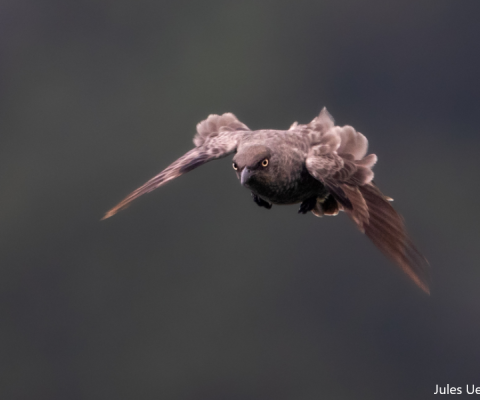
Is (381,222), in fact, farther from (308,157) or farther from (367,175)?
(308,157)

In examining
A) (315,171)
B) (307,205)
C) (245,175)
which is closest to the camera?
(245,175)

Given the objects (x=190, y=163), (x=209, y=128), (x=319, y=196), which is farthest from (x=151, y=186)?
(x=319, y=196)

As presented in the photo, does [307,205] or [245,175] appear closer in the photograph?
[245,175]

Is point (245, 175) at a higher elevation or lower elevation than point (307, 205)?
lower

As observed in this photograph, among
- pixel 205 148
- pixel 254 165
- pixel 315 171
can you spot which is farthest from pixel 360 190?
pixel 205 148

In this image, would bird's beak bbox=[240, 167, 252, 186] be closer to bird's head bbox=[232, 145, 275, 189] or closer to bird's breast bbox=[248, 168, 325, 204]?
bird's head bbox=[232, 145, 275, 189]

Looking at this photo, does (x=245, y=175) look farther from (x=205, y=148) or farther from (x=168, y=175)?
(x=205, y=148)
